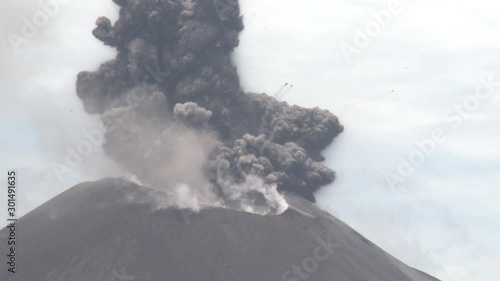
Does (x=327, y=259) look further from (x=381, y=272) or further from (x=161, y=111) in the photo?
(x=161, y=111)

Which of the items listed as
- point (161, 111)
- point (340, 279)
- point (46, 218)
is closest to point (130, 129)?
point (161, 111)

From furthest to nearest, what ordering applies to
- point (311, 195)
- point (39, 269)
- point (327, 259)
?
point (311, 195) → point (327, 259) → point (39, 269)

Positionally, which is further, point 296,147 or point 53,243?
point 296,147

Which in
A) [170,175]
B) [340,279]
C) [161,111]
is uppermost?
[161,111]

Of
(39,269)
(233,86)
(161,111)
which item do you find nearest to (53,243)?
(39,269)

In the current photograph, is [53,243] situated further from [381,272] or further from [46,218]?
[381,272]

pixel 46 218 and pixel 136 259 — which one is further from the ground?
pixel 46 218

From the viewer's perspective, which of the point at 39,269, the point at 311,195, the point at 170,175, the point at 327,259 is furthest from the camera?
the point at 311,195
